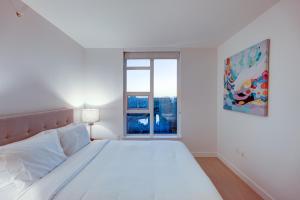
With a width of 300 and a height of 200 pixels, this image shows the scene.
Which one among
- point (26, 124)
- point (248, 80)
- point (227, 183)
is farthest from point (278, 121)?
point (26, 124)

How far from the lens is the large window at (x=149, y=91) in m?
4.11

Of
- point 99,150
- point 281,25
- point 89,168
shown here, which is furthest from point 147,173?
point 281,25

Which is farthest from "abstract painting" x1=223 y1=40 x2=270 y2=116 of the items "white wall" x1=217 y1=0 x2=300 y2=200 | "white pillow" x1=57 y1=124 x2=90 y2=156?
"white pillow" x1=57 y1=124 x2=90 y2=156

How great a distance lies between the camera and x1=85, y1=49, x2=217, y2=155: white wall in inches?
155

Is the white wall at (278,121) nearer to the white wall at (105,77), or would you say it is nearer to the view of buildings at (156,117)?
the view of buildings at (156,117)

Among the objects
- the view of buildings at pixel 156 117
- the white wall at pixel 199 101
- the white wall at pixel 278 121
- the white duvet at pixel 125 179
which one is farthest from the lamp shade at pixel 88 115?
the white wall at pixel 278 121

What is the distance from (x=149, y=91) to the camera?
4117mm

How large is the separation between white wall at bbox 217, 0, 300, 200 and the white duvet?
104cm

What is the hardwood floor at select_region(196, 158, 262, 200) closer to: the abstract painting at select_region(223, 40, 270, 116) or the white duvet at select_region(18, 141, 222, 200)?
the white duvet at select_region(18, 141, 222, 200)

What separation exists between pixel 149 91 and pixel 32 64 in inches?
94.5

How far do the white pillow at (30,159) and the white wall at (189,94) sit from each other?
2049 millimetres

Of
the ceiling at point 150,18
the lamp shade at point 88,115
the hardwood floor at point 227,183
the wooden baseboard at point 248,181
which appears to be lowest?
the hardwood floor at point 227,183

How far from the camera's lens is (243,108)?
2.80 meters

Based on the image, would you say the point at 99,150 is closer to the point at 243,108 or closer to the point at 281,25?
the point at 243,108
